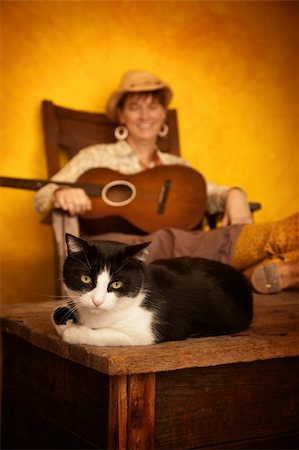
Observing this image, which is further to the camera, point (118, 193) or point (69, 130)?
point (69, 130)

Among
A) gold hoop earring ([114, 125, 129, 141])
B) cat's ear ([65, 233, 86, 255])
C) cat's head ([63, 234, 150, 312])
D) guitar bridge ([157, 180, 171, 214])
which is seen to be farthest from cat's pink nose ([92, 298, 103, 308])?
gold hoop earring ([114, 125, 129, 141])

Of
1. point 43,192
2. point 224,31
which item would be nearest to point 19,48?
point 43,192

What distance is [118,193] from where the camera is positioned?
2.17 m

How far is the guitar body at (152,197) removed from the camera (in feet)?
6.95

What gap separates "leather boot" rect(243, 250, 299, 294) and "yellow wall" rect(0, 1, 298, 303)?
3.47 ft

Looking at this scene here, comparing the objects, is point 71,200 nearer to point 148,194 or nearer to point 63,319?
point 148,194

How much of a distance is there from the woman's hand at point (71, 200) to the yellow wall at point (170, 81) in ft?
2.35

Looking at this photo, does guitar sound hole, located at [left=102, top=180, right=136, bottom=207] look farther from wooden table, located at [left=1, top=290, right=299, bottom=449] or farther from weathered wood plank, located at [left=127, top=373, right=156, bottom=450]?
weathered wood plank, located at [left=127, top=373, right=156, bottom=450]

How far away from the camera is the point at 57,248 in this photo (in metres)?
1.86

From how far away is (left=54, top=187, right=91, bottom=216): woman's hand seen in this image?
1854 millimetres

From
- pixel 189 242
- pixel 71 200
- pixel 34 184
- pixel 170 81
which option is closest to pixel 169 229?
pixel 189 242

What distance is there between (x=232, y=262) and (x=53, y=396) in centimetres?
89

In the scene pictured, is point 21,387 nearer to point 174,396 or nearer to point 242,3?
point 174,396

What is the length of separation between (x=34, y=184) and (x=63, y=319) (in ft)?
3.01
